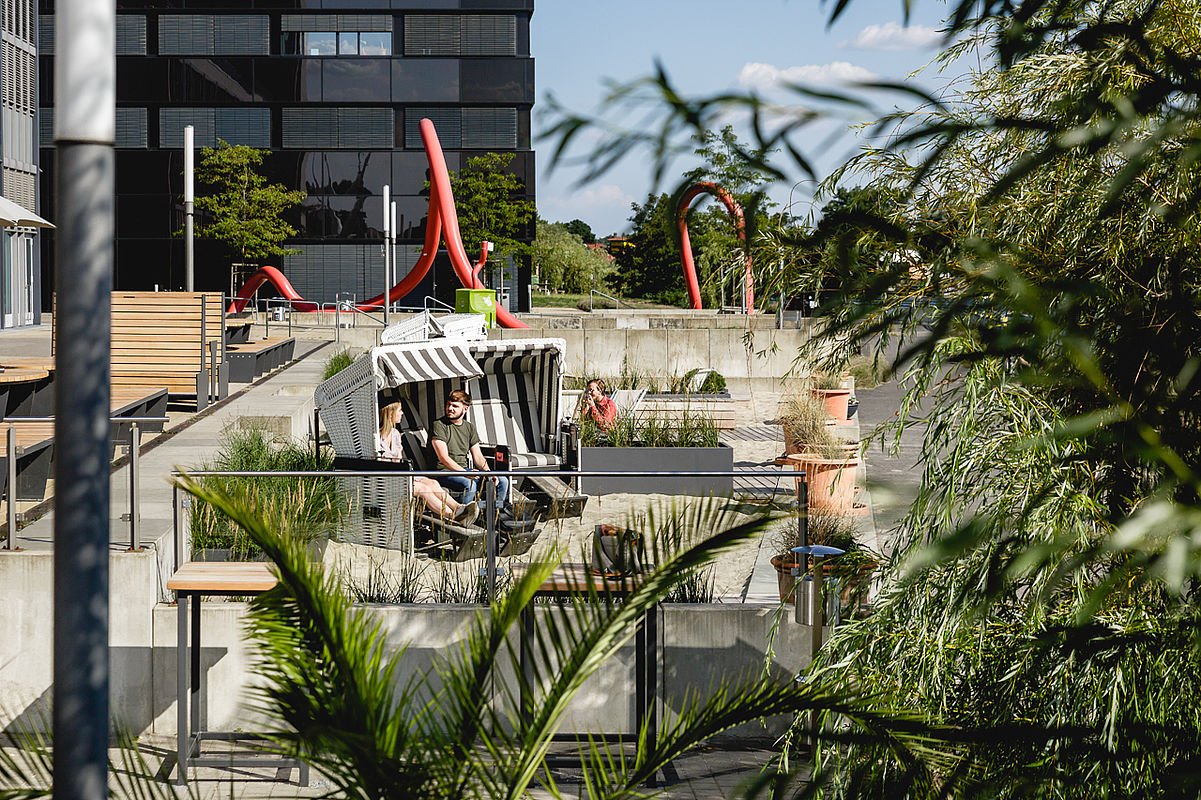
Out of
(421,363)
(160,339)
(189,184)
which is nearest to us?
(421,363)

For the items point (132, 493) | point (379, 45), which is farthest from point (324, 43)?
point (132, 493)

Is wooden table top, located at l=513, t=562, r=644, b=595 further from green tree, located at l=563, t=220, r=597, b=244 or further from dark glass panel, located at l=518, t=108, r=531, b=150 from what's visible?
green tree, located at l=563, t=220, r=597, b=244

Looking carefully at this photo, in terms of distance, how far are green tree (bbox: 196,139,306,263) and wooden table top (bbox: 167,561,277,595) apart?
4093cm

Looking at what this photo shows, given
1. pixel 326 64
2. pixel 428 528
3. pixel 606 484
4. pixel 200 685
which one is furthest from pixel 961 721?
pixel 326 64

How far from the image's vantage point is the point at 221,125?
164 ft

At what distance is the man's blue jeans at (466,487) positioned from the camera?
24.9 feet

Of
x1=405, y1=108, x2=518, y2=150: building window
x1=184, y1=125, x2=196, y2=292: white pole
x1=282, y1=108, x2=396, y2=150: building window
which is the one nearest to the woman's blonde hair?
x1=184, y1=125, x2=196, y2=292: white pole

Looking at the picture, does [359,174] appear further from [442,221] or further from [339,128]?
[442,221]

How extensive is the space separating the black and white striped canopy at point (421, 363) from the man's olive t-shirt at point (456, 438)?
24.6 inches

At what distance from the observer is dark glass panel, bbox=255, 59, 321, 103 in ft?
163

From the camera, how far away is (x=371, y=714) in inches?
113

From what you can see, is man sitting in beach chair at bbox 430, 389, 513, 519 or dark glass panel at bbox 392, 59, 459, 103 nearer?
man sitting in beach chair at bbox 430, 389, 513, 519

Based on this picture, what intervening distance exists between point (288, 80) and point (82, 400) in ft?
165

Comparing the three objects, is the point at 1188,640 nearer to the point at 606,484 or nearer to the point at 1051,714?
the point at 1051,714
